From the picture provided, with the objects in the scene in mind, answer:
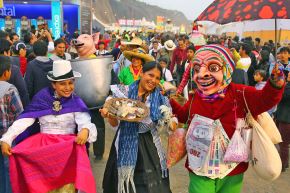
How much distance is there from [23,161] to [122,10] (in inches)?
5601

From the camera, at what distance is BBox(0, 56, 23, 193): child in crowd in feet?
11.9

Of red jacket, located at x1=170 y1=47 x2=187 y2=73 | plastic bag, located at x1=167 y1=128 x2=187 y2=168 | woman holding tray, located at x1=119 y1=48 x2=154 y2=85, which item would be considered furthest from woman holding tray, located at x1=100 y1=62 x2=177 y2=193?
red jacket, located at x1=170 y1=47 x2=187 y2=73

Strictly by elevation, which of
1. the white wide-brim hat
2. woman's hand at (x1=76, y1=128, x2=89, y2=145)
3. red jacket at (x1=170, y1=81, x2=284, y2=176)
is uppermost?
the white wide-brim hat

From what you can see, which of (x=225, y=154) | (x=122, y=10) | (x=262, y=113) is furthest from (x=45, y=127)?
(x=122, y=10)

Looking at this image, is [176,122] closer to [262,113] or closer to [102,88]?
[262,113]

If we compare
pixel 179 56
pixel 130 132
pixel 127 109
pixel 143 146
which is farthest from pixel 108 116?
pixel 179 56

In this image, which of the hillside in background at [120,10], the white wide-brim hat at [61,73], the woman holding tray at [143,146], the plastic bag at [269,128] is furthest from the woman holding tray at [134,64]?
the hillside in background at [120,10]

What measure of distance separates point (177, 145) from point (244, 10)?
1.33 meters

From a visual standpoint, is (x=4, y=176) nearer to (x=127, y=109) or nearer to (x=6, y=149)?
(x=6, y=149)

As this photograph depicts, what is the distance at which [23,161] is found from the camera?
11.3 ft

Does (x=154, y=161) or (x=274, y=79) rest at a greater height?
(x=274, y=79)

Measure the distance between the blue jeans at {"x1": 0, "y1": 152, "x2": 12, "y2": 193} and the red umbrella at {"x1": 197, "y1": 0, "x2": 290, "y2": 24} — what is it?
2.40 m

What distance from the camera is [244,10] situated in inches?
112

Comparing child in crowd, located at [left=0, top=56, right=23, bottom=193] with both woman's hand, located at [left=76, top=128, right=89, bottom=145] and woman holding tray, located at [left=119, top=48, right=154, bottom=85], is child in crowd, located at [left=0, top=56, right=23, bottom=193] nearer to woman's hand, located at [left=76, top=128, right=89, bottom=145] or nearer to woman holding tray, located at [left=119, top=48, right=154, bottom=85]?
woman's hand, located at [left=76, top=128, right=89, bottom=145]
